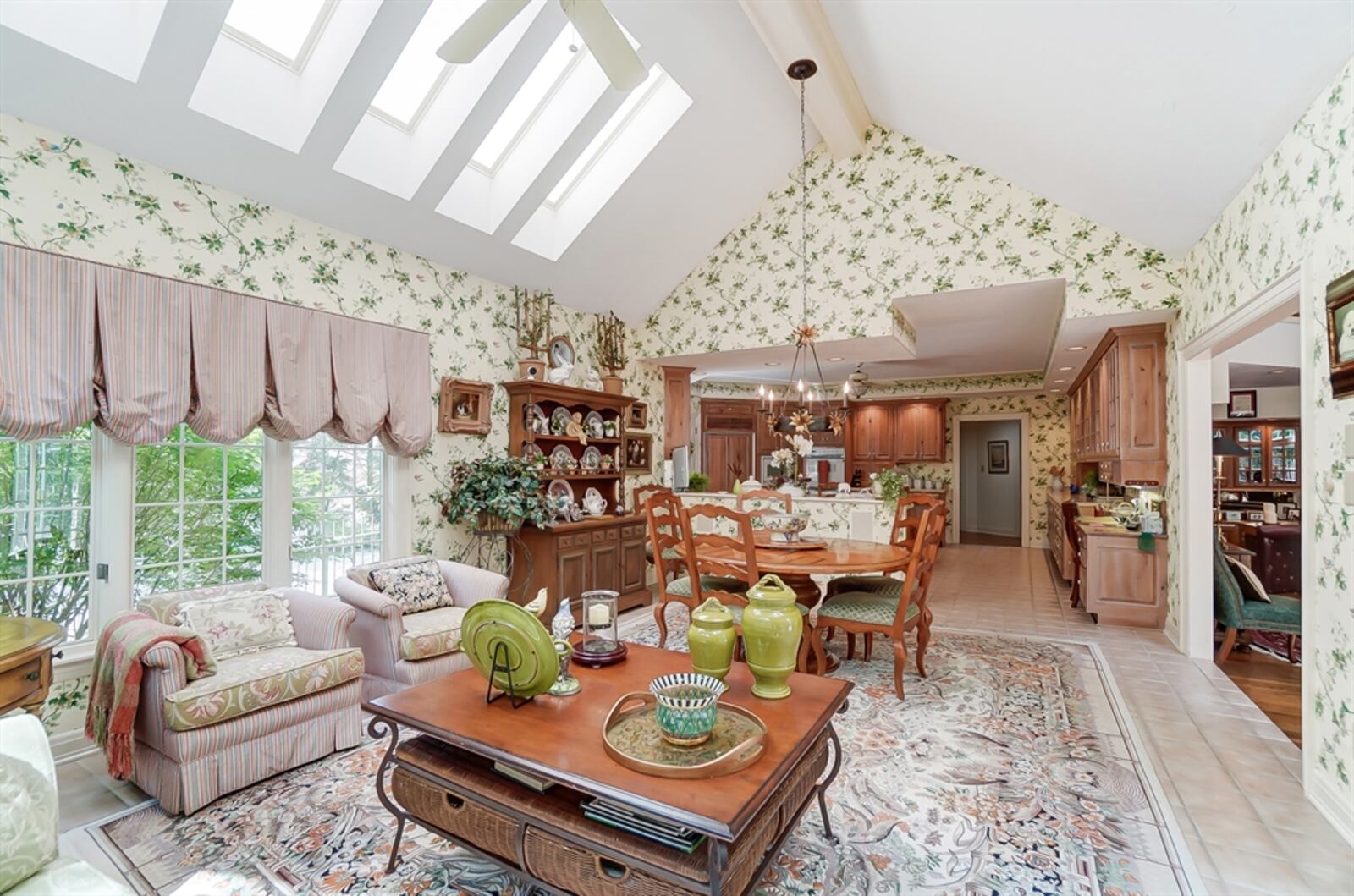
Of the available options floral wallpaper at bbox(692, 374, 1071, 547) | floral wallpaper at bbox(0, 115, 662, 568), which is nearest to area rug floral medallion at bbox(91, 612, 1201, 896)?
floral wallpaper at bbox(0, 115, 662, 568)

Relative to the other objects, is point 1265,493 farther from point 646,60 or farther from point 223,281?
point 223,281

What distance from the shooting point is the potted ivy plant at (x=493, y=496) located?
422cm

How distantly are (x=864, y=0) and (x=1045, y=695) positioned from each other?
4.00 metres

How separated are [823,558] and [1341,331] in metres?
2.26

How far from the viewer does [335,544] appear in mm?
3840

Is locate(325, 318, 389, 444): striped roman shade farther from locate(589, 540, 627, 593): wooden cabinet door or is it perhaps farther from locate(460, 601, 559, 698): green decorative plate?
locate(460, 601, 559, 698): green decorative plate

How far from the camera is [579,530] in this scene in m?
4.82

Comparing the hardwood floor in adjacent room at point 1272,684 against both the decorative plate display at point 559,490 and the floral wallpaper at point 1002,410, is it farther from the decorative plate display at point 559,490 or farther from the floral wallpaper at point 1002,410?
the floral wallpaper at point 1002,410

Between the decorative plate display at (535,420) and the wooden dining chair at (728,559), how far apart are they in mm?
1865

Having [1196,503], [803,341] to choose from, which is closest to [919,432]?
[1196,503]

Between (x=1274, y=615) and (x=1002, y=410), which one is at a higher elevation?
(x=1002, y=410)

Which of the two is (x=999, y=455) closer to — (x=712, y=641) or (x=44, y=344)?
(x=712, y=641)

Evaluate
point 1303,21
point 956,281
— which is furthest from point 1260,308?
point 956,281

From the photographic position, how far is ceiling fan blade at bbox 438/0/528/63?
2.02 metres
